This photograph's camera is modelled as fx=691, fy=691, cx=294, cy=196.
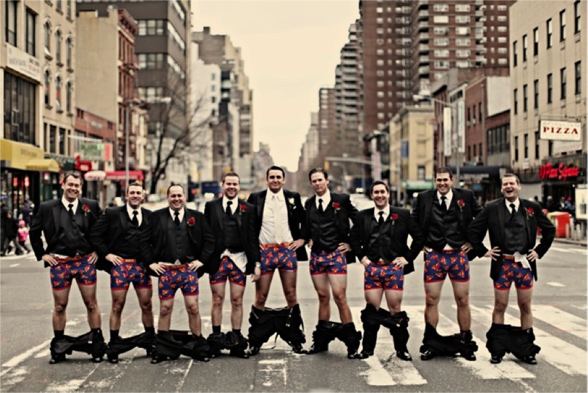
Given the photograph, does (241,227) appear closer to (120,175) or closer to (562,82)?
(562,82)

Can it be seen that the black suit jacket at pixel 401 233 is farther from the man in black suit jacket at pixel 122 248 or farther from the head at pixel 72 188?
the head at pixel 72 188

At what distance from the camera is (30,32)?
39562mm

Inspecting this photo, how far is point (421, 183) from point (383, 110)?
70.9 meters

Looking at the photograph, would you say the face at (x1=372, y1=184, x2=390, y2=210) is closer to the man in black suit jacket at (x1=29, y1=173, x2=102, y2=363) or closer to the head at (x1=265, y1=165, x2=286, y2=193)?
the head at (x1=265, y1=165, x2=286, y2=193)

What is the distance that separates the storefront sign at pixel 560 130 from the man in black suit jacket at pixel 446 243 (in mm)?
27731

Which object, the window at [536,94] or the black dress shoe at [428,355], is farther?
the window at [536,94]

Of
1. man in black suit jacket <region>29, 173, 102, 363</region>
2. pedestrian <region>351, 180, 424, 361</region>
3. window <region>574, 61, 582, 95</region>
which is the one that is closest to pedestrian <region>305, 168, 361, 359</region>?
pedestrian <region>351, 180, 424, 361</region>

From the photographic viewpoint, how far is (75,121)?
48.5 meters

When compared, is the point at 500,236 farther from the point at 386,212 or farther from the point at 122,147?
the point at 122,147

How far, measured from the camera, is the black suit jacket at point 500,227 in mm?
8133

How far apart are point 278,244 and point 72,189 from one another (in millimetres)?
2573

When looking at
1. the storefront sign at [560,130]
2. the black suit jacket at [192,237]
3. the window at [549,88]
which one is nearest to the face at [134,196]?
the black suit jacket at [192,237]

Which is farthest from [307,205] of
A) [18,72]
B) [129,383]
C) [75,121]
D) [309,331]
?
[75,121]

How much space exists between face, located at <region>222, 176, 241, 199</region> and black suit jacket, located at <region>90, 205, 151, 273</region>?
1.01 m
